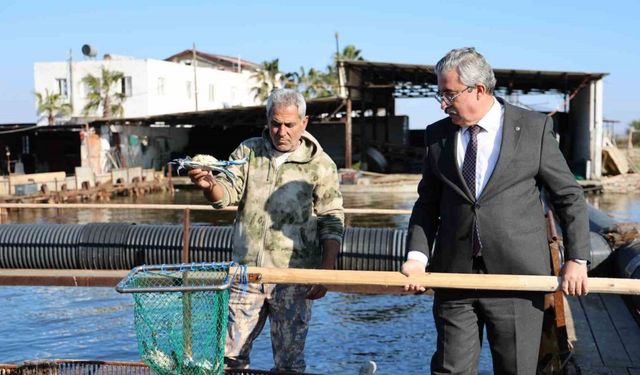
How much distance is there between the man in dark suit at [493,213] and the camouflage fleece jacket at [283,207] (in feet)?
2.55

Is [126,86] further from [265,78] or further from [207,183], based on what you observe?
[207,183]

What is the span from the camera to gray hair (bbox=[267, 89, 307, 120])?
3.65 m

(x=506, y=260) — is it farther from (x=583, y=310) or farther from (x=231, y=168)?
(x=583, y=310)

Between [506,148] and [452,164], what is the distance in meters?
0.24

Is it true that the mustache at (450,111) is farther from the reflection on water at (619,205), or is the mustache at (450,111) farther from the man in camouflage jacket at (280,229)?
the reflection on water at (619,205)

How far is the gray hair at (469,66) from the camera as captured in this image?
9.92ft

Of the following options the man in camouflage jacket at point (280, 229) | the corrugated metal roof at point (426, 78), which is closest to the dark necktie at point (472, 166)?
the man in camouflage jacket at point (280, 229)

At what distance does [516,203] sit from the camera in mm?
3105

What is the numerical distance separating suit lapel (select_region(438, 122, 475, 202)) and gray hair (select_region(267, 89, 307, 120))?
31.9 inches

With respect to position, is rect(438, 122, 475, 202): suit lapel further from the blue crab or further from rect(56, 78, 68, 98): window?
rect(56, 78, 68, 98): window

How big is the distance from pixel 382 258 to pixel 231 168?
15.9 ft

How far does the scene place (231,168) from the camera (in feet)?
12.3

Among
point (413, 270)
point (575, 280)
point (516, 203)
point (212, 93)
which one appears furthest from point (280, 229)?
point (212, 93)

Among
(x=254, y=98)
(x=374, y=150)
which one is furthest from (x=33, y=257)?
(x=254, y=98)
